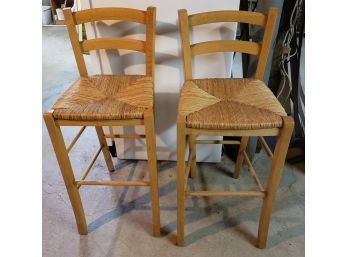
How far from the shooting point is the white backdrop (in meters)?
1.23

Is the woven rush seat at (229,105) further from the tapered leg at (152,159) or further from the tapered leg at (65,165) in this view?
the tapered leg at (65,165)

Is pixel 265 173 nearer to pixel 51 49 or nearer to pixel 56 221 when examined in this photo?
pixel 56 221

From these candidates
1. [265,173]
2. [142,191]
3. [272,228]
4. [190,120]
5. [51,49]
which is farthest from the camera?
[51,49]

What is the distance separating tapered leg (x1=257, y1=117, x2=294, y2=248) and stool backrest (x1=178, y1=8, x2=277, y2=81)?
375 millimetres

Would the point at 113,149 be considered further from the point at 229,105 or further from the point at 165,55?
the point at 229,105

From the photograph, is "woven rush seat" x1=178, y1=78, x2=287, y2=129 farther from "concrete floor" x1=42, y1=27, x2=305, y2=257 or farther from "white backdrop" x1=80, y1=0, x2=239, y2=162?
"concrete floor" x1=42, y1=27, x2=305, y2=257

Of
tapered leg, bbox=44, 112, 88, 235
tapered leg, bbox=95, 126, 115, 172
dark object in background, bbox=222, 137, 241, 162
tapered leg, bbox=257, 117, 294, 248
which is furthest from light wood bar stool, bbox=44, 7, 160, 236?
dark object in background, bbox=222, 137, 241, 162

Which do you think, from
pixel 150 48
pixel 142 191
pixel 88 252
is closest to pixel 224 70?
pixel 150 48

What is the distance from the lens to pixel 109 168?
164 centimetres

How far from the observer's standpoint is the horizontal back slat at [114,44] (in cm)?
120

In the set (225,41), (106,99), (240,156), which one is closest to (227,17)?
(225,41)

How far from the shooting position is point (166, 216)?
54.1 inches

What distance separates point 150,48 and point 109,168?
80 cm

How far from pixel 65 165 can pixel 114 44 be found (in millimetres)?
563
